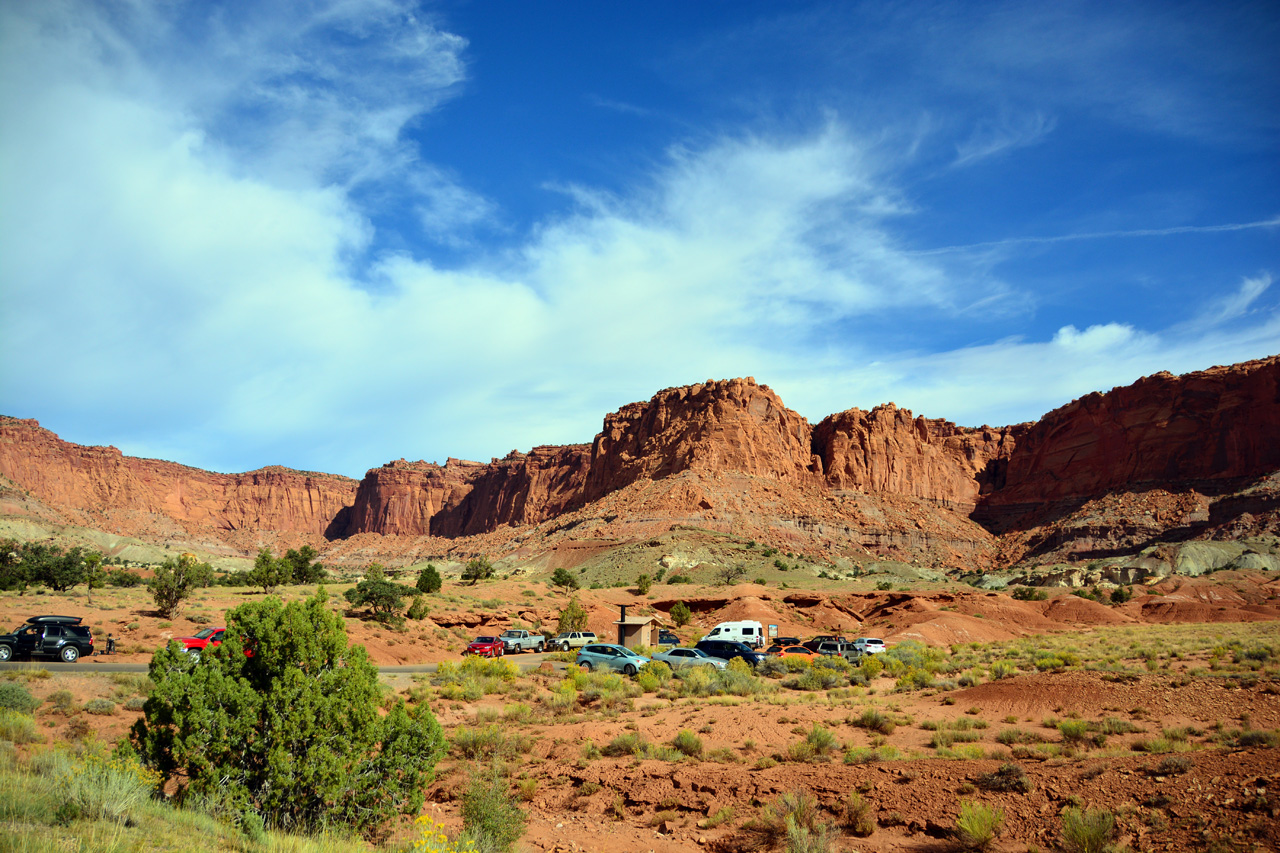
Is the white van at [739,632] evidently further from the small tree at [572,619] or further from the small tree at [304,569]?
the small tree at [304,569]

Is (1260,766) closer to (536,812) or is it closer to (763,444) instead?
(536,812)

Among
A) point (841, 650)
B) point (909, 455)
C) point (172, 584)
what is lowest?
point (841, 650)

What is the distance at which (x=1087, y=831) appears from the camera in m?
7.91

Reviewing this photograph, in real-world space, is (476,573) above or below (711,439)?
below

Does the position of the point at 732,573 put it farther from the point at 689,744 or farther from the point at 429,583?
the point at 689,744

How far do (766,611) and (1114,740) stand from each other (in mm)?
31055

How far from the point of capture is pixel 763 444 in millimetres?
104875

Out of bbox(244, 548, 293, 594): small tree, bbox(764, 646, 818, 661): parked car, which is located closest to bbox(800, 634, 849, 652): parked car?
bbox(764, 646, 818, 661): parked car

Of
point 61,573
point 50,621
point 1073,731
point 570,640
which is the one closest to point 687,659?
point 570,640

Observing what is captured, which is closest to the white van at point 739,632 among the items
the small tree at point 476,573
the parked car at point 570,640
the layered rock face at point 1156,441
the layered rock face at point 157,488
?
the parked car at point 570,640

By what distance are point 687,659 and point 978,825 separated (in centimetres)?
1777

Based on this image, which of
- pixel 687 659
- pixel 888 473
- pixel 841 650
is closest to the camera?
pixel 687 659

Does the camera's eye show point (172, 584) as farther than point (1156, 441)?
No

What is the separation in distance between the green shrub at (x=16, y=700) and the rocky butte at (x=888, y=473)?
6815cm
